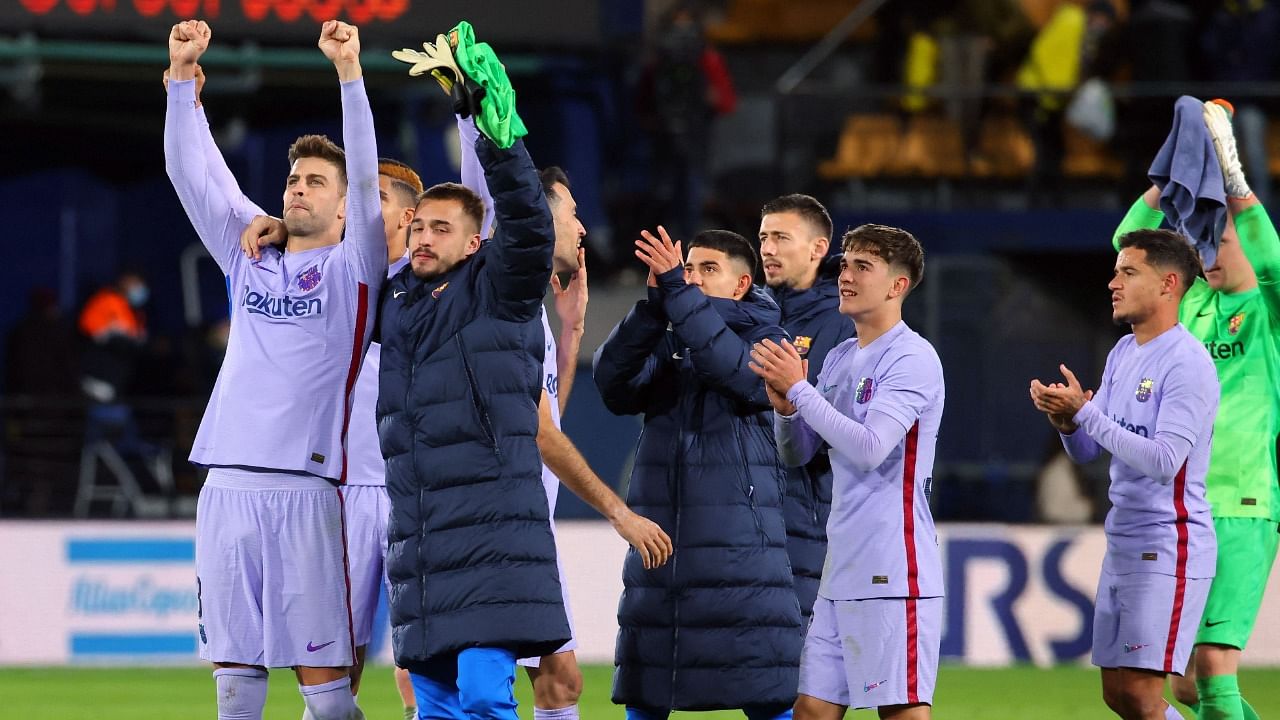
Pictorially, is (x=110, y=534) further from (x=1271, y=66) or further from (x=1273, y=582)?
(x=1271, y=66)

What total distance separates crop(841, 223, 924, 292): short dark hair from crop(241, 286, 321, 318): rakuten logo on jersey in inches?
65.7

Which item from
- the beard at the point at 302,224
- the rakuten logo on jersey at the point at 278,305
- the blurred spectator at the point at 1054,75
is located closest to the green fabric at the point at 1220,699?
the rakuten logo on jersey at the point at 278,305

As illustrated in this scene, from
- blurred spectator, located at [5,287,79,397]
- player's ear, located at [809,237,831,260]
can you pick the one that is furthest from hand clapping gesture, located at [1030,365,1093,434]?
blurred spectator, located at [5,287,79,397]

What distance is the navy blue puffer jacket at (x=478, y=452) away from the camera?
502 cm

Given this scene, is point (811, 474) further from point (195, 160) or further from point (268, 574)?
point (195, 160)

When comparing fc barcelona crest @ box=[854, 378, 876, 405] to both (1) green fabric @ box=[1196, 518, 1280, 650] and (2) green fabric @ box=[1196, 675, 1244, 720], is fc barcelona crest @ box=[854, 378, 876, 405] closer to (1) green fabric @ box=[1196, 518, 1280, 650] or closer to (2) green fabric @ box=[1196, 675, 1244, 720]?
(1) green fabric @ box=[1196, 518, 1280, 650]

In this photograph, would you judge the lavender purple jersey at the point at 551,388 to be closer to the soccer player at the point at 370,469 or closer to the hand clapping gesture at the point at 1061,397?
the soccer player at the point at 370,469

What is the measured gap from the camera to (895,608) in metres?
5.23

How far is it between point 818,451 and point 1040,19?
10616 mm

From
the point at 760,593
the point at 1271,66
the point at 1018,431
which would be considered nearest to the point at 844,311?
the point at 760,593

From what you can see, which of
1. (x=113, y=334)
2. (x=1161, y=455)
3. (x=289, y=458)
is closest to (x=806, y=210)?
(x=1161, y=455)

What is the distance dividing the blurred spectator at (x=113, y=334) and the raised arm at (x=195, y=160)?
851 cm

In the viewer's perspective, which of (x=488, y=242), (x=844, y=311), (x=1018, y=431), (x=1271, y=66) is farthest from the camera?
(x=1271, y=66)

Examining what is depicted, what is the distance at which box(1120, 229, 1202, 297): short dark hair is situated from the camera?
600 cm
